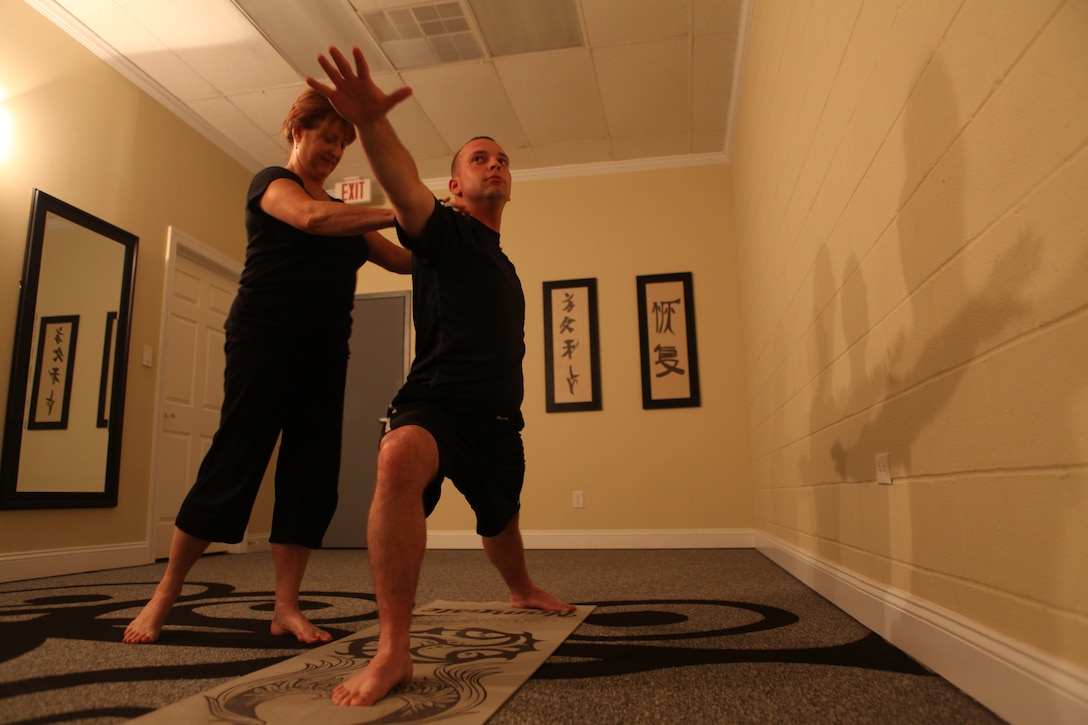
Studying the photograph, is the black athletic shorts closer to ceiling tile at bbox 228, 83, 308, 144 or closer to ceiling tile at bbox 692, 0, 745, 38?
ceiling tile at bbox 692, 0, 745, 38

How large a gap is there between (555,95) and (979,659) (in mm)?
3754

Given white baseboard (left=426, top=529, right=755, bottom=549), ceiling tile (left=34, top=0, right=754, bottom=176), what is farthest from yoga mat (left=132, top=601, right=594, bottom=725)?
white baseboard (left=426, top=529, right=755, bottom=549)

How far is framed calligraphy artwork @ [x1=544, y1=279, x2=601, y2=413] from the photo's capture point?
4656 millimetres

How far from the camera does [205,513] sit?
1543 mm

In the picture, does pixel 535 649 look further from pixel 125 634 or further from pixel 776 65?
pixel 776 65

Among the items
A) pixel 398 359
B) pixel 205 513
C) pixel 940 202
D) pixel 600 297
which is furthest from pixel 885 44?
pixel 398 359

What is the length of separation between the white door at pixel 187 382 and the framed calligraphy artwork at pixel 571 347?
2.21m

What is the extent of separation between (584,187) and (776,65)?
7.79 feet

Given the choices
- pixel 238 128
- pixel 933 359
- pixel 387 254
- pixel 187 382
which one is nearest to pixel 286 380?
pixel 387 254

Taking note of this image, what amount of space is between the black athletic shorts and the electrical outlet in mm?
812

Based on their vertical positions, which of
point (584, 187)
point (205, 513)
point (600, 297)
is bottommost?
point (205, 513)

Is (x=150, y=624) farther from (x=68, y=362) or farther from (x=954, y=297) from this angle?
(x=68, y=362)

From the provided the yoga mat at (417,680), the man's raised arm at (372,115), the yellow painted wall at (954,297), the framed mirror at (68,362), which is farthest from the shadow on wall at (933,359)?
the framed mirror at (68,362)

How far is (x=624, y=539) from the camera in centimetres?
442
